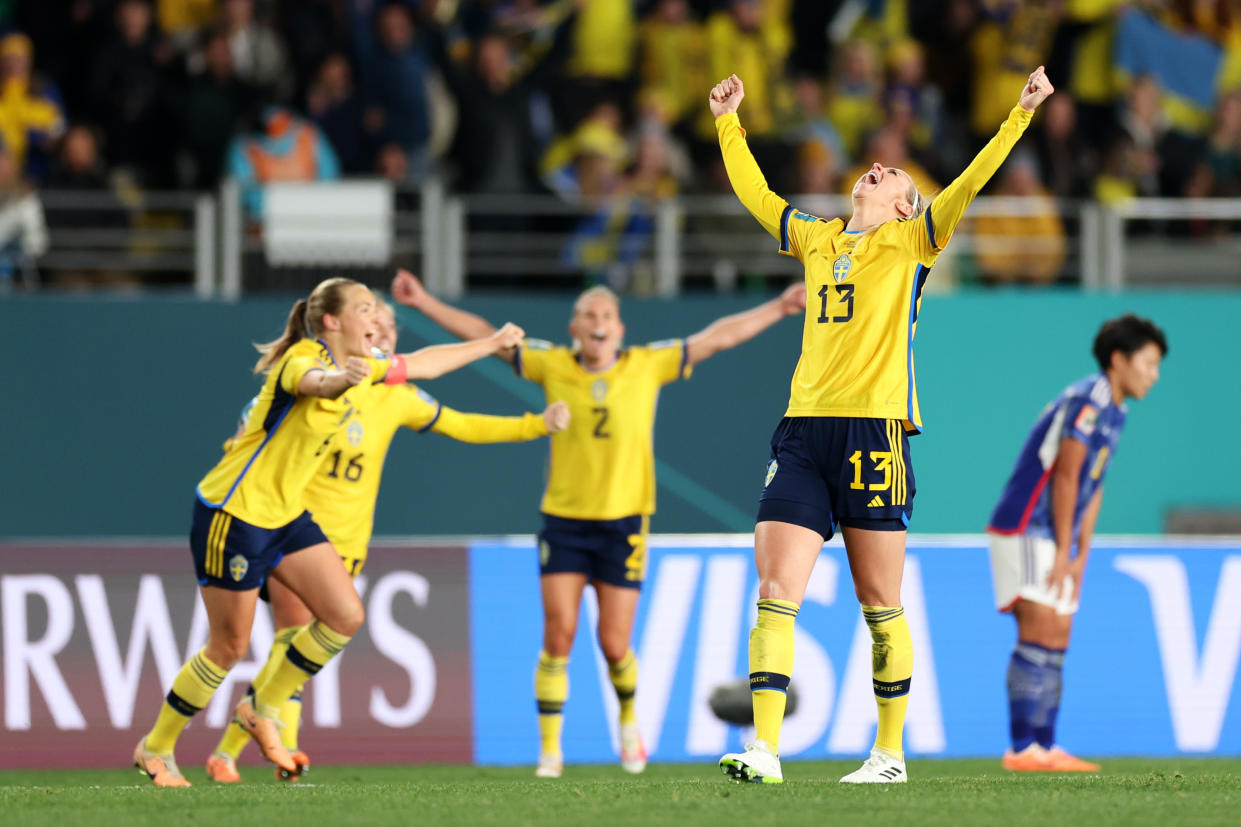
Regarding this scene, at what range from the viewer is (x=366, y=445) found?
29.7 ft

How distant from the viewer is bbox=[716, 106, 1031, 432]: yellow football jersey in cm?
671

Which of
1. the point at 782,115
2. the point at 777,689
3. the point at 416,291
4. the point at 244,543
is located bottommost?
the point at 777,689

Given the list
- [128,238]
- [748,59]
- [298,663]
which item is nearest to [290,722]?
[298,663]

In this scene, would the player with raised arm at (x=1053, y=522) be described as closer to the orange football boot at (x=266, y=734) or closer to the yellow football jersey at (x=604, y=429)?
the yellow football jersey at (x=604, y=429)

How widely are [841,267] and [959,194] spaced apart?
0.56m

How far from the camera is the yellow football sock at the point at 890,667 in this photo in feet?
22.3

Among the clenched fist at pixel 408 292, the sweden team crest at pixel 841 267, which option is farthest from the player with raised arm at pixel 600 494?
the sweden team crest at pixel 841 267

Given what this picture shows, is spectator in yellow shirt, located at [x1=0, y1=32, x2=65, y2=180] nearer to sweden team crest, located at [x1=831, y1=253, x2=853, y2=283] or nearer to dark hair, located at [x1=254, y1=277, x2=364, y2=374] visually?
dark hair, located at [x1=254, y1=277, x2=364, y2=374]

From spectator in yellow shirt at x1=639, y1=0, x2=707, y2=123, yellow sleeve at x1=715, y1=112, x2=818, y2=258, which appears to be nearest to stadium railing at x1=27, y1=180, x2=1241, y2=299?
spectator in yellow shirt at x1=639, y1=0, x2=707, y2=123

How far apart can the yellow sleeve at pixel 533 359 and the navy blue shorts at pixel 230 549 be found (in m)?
2.19

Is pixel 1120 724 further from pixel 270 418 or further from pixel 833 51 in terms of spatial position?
pixel 833 51

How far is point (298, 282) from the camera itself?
1353 cm

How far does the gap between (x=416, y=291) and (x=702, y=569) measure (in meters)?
A: 2.68

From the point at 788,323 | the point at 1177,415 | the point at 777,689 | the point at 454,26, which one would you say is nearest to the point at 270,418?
the point at 777,689
